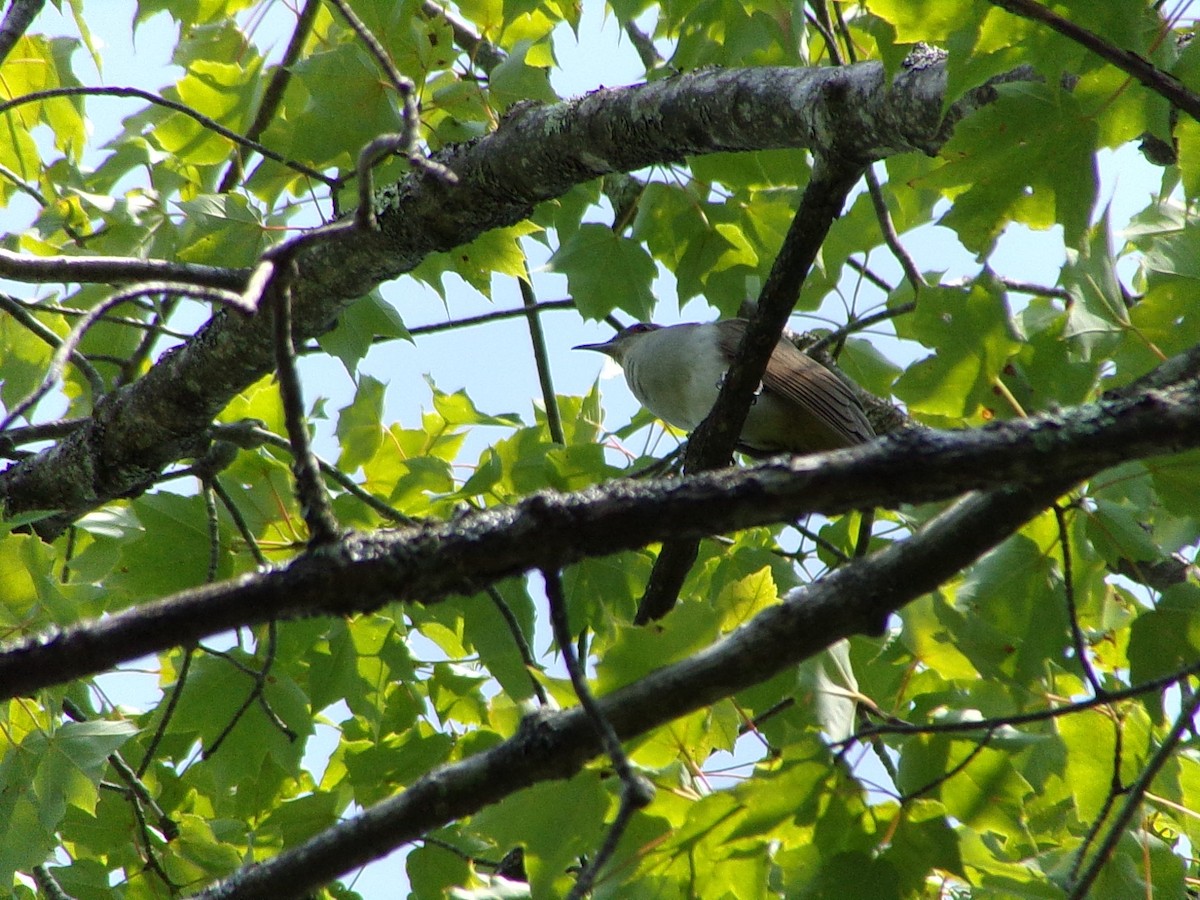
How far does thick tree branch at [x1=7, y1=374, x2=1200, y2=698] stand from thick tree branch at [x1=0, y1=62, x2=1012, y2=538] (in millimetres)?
1325

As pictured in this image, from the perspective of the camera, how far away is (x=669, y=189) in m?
3.73

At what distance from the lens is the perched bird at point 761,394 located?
15.8 feet

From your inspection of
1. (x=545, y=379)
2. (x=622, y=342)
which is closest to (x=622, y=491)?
(x=545, y=379)

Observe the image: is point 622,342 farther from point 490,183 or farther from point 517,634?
point 517,634

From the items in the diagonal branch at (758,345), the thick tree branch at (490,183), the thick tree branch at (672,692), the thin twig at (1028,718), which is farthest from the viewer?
the diagonal branch at (758,345)

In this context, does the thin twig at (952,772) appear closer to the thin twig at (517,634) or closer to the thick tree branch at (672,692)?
the thick tree branch at (672,692)

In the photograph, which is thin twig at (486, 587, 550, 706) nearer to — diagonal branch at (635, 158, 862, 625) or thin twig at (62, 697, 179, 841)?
diagonal branch at (635, 158, 862, 625)

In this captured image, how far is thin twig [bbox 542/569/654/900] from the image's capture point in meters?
1.23

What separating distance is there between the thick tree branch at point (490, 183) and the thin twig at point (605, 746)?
1.58 m

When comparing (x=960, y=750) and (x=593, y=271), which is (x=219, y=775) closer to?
(x=593, y=271)

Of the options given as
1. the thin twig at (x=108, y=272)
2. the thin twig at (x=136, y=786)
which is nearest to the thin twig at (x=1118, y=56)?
the thin twig at (x=108, y=272)

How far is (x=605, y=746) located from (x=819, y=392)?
Result: 12.0 feet

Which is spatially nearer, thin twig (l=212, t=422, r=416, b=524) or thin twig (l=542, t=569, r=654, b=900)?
thin twig (l=542, t=569, r=654, b=900)

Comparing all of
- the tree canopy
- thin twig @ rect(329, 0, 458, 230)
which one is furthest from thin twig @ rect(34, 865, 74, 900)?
thin twig @ rect(329, 0, 458, 230)
